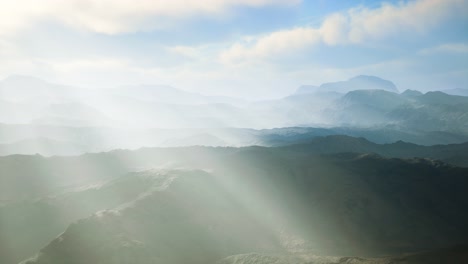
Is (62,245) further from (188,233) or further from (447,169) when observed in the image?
(447,169)

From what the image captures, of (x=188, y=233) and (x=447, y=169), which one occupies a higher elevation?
(x=447, y=169)

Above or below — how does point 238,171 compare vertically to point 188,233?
above

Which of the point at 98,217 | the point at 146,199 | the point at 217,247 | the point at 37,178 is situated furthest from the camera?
the point at 37,178

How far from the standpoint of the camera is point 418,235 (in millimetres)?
62281

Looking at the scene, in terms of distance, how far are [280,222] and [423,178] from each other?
40323mm

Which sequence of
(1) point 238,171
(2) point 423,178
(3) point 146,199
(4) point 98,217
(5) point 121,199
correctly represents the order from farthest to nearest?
(1) point 238,171 < (2) point 423,178 < (5) point 121,199 < (3) point 146,199 < (4) point 98,217

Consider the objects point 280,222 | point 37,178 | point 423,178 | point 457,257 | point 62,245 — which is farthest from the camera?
point 37,178

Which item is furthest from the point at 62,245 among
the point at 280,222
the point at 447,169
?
the point at 447,169

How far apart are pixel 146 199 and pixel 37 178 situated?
55367 mm

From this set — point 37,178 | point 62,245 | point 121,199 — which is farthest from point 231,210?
point 37,178

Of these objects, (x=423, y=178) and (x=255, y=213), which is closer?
(x=255, y=213)

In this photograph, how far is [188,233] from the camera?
189 ft

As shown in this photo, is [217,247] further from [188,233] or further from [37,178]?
[37,178]

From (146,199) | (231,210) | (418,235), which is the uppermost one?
(146,199)
